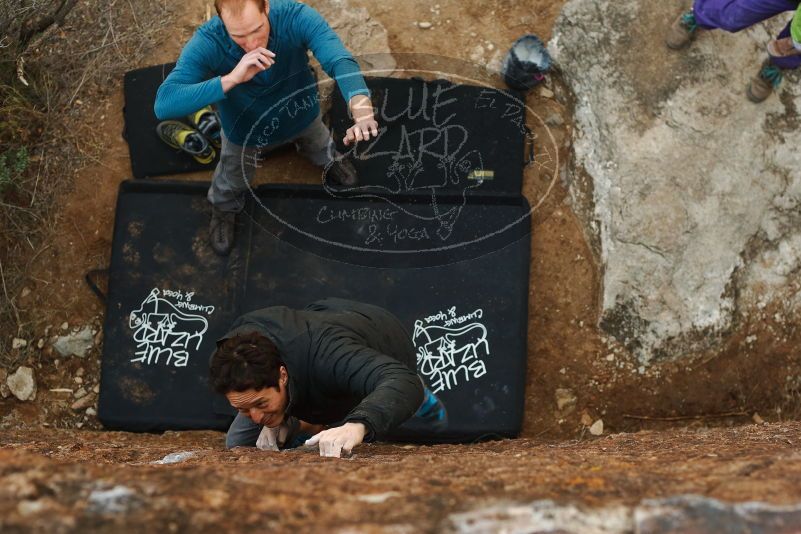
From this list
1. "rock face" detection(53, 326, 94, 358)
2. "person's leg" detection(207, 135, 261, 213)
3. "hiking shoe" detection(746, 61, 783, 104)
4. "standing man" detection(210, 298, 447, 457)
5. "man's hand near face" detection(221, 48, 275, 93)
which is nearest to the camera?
"standing man" detection(210, 298, 447, 457)

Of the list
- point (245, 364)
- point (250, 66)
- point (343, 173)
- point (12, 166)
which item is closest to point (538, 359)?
point (343, 173)

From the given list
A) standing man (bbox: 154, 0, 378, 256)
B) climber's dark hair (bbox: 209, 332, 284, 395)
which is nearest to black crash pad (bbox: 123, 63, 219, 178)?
standing man (bbox: 154, 0, 378, 256)

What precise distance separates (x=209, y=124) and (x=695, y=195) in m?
2.82

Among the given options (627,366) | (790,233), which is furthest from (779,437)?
(790,233)

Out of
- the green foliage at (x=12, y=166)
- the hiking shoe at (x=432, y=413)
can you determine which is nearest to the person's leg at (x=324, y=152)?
the hiking shoe at (x=432, y=413)

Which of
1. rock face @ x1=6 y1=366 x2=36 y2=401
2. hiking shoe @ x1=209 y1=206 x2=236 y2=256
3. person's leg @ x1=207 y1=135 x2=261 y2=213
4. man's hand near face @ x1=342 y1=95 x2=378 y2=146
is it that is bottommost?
rock face @ x1=6 y1=366 x2=36 y2=401

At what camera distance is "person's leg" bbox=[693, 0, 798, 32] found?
3729mm

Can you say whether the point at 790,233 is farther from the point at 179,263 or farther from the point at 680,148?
the point at 179,263

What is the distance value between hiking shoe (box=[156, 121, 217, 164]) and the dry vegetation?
45cm

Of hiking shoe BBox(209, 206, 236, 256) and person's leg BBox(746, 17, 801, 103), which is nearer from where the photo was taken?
person's leg BBox(746, 17, 801, 103)

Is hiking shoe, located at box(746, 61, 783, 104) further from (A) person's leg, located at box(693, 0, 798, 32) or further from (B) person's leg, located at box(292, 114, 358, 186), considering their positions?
(B) person's leg, located at box(292, 114, 358, 186)

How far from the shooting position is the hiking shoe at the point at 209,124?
4.56 metres

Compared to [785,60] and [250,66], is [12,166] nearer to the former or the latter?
[250,66]

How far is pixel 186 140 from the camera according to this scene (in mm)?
4531
